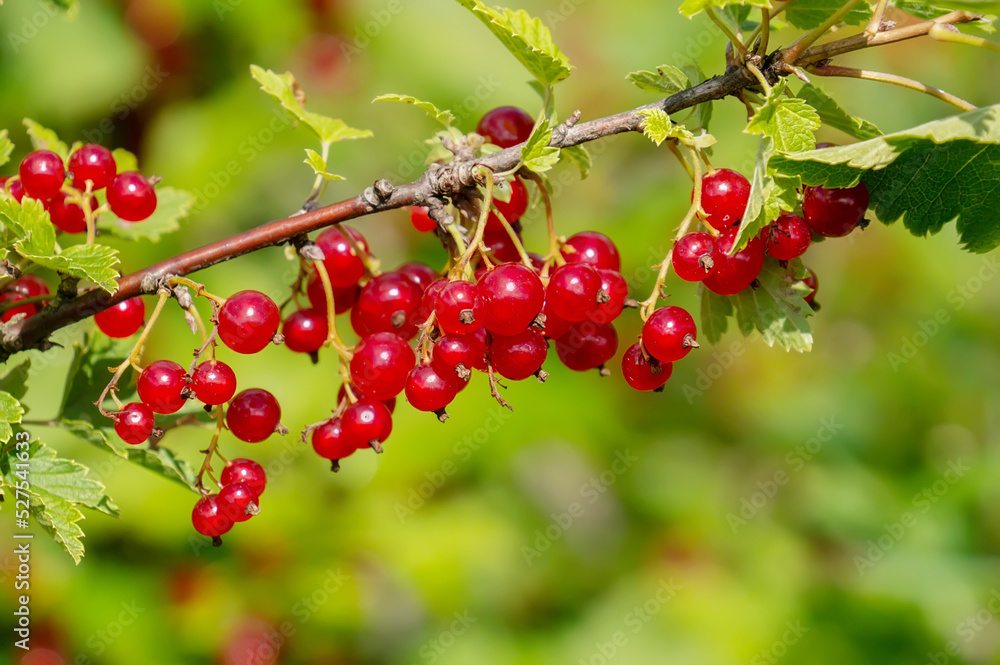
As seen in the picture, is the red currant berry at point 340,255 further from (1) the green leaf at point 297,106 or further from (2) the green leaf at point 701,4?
(2) the green leaf at point 701,4

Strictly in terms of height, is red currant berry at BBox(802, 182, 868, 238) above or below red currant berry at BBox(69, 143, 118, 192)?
above

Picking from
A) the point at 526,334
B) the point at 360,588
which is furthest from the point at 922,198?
the point at 360,588

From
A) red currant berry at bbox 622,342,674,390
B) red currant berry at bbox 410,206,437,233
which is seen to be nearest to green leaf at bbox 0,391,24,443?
red currant berry at bbox 410,206,437,233

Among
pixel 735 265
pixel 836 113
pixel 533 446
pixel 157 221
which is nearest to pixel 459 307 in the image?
pixel 735 265

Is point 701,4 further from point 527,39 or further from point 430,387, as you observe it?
point 430,387

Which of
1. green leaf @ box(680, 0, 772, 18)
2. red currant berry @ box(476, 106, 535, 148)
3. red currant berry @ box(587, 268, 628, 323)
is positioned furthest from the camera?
red currant berry @ box(476, 106, 535, 148)

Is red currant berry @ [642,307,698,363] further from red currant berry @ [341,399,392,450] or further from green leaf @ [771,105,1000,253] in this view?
red currant berry @ [341,399,392,450]
